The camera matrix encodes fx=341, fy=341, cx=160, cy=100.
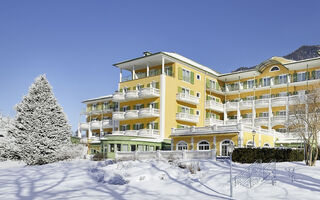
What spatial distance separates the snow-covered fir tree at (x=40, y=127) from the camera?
34438mm

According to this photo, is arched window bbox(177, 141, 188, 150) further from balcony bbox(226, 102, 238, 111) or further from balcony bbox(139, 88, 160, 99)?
balcony bbox(226, 102, 238, 111)

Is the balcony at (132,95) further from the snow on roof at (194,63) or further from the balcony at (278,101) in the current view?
the balcony at (278,101)

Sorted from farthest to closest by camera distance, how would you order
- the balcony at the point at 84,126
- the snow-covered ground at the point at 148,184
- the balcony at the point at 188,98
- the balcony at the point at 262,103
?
1. the balcony at the point at 84,126
2. the balcony at the point at 262,103
3. the balcony at the point at 188,98
4. the snow-covered ground at the point at 148,184

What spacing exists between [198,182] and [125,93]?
99.2 ft

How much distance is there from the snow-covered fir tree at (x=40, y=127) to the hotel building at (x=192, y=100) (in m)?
7.00

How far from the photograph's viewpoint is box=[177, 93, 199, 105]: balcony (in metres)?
46.8

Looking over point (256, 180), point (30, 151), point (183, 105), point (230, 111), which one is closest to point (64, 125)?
point (30, 151)

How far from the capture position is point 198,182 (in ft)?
66.8

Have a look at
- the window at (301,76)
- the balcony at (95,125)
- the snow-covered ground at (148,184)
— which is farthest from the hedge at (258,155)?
the balcony at (95,125)

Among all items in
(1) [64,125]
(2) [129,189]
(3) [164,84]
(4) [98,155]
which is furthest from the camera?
(3) [164,84]

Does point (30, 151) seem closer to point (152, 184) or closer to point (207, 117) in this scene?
point (152, 184)

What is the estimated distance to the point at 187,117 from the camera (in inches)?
1844

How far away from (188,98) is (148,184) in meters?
27.6

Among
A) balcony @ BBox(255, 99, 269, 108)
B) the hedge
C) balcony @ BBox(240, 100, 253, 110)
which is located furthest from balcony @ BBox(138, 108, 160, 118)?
the hedge
